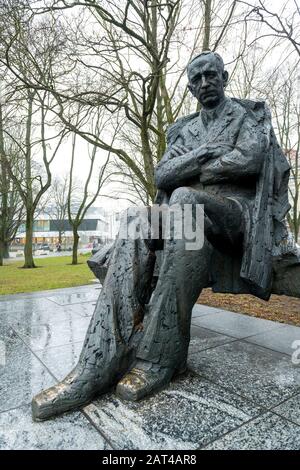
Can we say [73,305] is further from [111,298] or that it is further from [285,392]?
[285,392]

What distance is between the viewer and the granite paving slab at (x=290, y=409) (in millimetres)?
1718

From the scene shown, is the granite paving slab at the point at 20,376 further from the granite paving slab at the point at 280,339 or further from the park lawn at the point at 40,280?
the park lawn at the point at 40,280

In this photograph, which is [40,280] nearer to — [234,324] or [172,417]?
[234,324]

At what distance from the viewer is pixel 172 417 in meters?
1.69

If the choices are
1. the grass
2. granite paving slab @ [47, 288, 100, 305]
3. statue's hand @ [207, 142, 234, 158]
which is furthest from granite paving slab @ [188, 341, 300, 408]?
granite paving slab @ [47, 288, 100, 305]

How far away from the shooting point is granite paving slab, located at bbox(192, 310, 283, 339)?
11.0 ft

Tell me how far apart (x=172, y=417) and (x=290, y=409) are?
0.62m

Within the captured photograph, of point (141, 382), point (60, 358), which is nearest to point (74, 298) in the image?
point (60, 358)

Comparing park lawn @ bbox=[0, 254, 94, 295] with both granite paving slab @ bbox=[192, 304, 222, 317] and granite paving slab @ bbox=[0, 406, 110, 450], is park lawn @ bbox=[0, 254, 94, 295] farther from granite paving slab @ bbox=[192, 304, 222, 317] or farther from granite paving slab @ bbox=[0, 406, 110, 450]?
granite paving slab @ bbox=[0, 406, 110, 450]

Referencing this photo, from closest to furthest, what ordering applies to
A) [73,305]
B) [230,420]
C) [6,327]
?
[230,420] < [6,327] < [73,305]

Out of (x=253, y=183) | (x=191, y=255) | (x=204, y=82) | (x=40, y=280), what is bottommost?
(x=40, y=280)

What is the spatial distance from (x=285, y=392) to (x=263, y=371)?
0.33 meters
